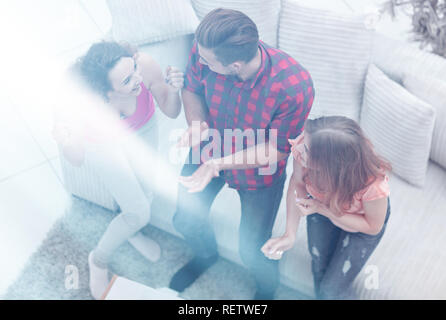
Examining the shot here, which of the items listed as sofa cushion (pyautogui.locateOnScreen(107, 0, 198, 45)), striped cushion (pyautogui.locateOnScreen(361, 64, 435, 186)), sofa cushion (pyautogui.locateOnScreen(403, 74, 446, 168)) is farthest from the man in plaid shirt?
sofa cushion (pyautogui.locateOnScreen(403, 74, 446, 168))

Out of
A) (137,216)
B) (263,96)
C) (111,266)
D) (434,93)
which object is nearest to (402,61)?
(434,93)

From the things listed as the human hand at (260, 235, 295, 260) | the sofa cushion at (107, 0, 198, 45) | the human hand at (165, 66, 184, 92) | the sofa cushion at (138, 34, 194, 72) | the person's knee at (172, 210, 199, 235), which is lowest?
the person's knee at (172, 210, 199, 235)

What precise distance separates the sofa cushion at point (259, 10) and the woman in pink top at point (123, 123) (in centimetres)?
28

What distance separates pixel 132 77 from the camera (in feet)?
2.99

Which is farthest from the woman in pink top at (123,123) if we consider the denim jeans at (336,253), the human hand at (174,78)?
the denim jeans at (336,253)

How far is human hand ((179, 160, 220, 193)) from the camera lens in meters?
0.98

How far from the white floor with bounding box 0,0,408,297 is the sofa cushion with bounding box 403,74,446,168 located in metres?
0.92

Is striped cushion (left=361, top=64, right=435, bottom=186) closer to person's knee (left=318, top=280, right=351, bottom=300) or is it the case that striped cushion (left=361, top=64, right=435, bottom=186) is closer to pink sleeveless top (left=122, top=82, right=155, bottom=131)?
person's knee (left=318, top=280, right=351, bottom=300)

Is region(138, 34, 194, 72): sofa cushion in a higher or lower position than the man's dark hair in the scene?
lower

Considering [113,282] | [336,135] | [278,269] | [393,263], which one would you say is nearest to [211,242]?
[278,269]

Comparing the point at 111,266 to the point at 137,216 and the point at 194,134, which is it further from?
the point at 194,134

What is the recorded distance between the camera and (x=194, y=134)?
1069mm

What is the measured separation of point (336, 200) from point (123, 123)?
0.56m

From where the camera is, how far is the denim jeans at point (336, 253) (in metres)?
0.99
